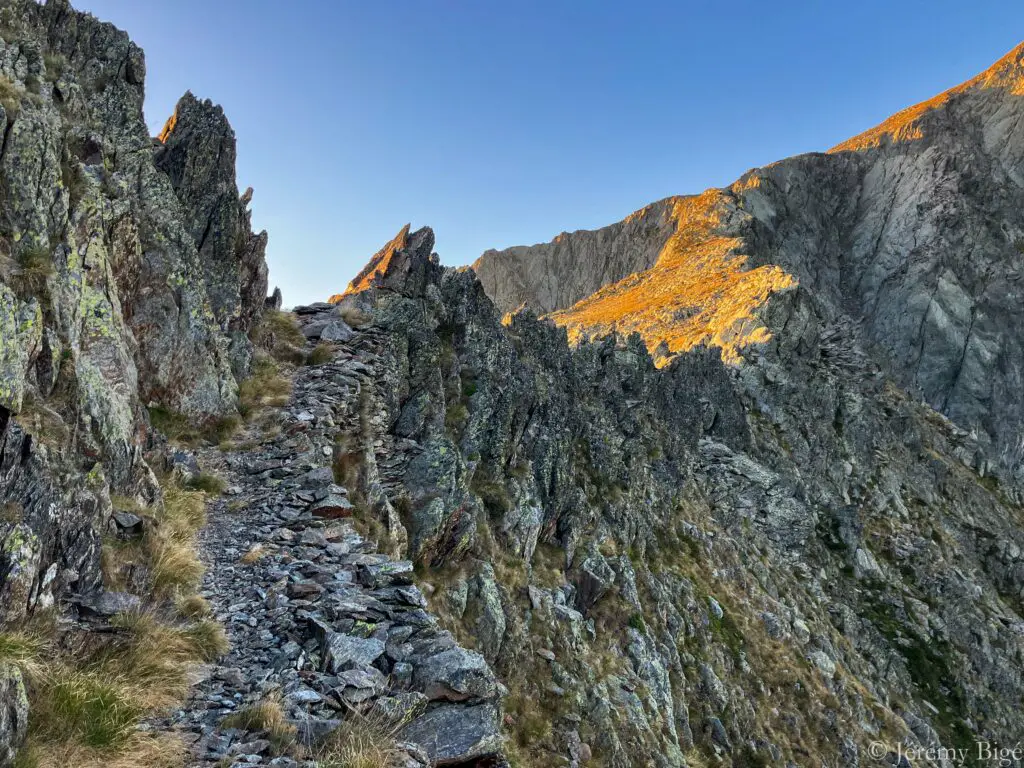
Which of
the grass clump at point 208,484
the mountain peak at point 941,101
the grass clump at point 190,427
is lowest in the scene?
the grass clump at point 208,484

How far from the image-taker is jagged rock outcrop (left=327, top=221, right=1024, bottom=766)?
17.3 m

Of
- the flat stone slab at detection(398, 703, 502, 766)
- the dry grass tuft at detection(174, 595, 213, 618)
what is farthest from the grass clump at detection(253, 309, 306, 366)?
the flat stone slab at detection(398, 703, 502, 766)

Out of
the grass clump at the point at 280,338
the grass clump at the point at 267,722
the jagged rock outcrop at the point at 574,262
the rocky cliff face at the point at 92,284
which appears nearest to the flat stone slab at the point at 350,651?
the grass clump at the point at 267,722

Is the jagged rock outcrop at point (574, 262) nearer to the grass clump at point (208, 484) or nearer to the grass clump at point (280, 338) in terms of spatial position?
the grass clump at point (280, 338)

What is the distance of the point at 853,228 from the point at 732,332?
305 ft

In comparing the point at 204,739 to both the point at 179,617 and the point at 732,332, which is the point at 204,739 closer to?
the point at 179,617

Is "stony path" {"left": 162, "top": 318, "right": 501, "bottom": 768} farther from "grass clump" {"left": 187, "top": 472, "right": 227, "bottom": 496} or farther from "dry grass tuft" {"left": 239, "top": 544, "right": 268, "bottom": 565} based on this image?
"grass clump" {"left": 187, "top": 472, "right": 227, "bottom": 496}

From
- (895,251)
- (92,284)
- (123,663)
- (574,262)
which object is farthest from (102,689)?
(895,251)

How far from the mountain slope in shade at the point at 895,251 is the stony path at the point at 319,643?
77.8 meters

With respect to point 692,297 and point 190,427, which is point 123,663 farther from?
point 692,297

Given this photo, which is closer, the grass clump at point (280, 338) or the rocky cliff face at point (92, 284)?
the rocky cliff face at point (92, 284)

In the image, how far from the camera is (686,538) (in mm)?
37656

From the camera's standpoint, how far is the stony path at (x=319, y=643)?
239 inches

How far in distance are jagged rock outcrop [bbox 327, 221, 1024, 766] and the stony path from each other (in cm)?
281
